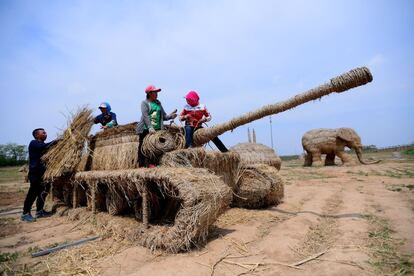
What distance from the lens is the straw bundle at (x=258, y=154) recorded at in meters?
10.4

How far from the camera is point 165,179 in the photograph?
365 centimetres

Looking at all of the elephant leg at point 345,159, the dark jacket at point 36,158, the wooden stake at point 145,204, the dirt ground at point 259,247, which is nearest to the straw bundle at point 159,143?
the wooden stake at point 145,204

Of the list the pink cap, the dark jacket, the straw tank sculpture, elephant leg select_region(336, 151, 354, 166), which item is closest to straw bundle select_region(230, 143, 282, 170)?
the straw tank sculpture

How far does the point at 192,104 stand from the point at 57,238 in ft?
11.4

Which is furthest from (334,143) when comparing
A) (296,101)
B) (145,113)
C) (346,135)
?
(145,113)

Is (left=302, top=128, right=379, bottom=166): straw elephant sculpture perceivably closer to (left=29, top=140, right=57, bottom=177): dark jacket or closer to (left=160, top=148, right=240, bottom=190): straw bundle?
(left=160, top=148, right=240, bottom=190): straw bundle

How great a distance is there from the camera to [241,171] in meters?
5.97

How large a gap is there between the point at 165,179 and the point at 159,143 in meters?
1.36

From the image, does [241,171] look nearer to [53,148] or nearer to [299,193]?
[299,193]

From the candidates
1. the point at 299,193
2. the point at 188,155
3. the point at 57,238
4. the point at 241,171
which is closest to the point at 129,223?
the point at 57,238

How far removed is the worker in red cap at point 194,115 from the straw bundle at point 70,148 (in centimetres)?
260

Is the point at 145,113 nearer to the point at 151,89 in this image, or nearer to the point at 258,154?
the point at 151,89

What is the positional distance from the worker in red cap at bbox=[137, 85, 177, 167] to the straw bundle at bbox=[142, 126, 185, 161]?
166mm

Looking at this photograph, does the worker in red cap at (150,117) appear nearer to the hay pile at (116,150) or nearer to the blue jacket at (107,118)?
the hay pile at (116,150)
